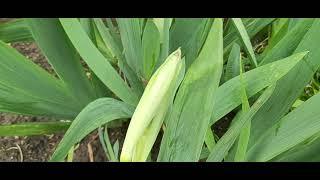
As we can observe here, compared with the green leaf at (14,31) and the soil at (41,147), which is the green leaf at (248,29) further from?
the green leaf at (14,31)

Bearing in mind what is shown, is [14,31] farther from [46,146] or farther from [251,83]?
[251,83]

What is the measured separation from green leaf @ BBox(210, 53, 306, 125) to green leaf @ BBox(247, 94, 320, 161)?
0.18ft

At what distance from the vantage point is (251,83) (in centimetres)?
74

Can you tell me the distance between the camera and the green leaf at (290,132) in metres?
0.67

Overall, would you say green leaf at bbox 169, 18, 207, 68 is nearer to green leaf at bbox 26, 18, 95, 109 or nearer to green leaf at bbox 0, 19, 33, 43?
green leaf at bbox 26, 18, 95, 109

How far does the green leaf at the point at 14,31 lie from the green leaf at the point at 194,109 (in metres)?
0.48

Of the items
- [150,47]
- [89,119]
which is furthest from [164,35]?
[89,119]

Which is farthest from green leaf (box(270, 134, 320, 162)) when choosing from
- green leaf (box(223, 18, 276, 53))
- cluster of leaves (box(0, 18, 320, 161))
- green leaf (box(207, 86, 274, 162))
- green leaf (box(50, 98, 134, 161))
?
→ green leaf (box(223, 18, 276, 53))

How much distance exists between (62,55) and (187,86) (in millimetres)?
343

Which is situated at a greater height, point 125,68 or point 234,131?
point 125,68

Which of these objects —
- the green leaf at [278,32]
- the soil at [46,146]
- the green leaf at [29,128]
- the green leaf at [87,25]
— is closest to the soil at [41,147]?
the soil at [46,146]

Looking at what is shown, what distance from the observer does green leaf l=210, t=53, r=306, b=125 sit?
696 mm
